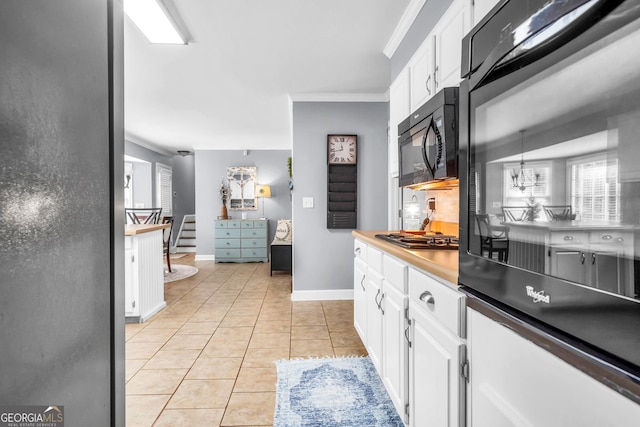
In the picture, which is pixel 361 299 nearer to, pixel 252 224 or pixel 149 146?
pixel 252 224

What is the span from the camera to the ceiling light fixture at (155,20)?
2.15 metres

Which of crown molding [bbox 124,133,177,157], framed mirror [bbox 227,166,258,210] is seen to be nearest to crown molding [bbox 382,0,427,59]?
framed mirror [bbox 227,166,258,210]

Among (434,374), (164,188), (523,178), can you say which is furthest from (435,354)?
(164,188)

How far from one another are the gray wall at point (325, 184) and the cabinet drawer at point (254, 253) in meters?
2.88

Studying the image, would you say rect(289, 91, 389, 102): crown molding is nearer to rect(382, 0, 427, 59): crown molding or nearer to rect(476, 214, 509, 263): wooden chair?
rect(382, 0, 427, 59): crown molding

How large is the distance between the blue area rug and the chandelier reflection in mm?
1505

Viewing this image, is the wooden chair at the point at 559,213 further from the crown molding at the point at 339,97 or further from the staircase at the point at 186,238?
the staircase at the point at 186,238

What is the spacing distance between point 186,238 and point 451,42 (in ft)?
27.0

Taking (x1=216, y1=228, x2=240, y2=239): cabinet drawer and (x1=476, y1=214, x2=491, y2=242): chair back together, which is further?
(x1=216, y1=228, x2=240, y2=239): cabinet drawer

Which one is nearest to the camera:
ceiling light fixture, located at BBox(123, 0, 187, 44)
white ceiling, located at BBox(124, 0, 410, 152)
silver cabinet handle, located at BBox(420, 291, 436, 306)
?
silver cabinet handle, located at BBox(420, 291, 436, 306)

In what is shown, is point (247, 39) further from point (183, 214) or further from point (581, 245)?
point (183, 214)

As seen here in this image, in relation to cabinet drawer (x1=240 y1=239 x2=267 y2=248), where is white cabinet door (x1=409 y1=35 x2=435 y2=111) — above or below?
above

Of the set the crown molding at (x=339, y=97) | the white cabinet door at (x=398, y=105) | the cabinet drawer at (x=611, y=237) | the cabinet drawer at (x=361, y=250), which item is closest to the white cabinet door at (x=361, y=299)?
the cabinet drawer at (x=361, y=250)

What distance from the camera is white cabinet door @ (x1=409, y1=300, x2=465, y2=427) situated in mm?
1008
